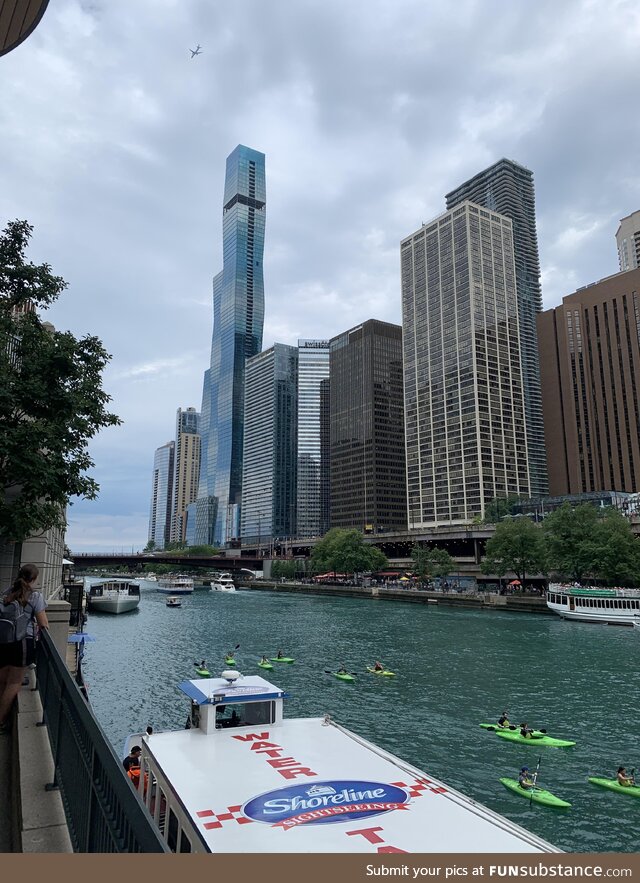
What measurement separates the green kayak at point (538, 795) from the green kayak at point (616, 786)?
2644mm

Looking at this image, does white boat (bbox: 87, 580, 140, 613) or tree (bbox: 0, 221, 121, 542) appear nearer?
tree (bbox: 0, 221, 121, 542)

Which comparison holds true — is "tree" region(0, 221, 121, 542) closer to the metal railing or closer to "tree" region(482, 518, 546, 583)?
the metal railing

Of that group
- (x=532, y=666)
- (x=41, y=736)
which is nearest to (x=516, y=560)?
(x=532, y=666)

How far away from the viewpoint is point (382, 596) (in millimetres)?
142750

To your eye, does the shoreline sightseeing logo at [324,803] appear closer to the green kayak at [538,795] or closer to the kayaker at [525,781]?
the green kayak at [538,795]

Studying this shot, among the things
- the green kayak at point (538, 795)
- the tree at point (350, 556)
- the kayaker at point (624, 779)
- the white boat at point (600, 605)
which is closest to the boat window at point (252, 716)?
the green kayak at point (538, 795)

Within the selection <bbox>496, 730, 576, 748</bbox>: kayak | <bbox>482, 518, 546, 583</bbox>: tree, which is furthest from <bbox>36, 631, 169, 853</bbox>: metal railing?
<bbox>482, 518, 546, 583</bbox>: tree

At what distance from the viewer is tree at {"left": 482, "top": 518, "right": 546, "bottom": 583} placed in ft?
400

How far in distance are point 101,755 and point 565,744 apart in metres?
32.3

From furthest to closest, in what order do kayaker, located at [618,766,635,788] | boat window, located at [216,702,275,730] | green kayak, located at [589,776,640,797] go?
kayaker, located at [618,766,635,788] → green kayak, located at [589,776,640,797] → boat window, located at [216,702,275,730]

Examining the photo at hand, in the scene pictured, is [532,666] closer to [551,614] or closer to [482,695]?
[482,695]

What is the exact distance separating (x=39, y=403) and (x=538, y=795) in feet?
78.5

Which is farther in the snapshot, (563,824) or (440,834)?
(563,824)

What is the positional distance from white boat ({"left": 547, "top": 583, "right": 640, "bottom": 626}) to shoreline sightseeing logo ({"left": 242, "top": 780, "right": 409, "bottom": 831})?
8007cm
